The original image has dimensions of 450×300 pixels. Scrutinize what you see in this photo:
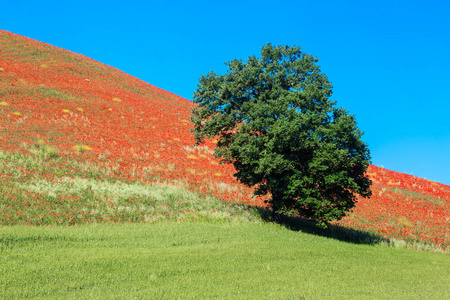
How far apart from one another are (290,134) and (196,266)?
33.0 feet

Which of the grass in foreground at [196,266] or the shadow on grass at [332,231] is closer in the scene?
the grass in foreground at [196,266]

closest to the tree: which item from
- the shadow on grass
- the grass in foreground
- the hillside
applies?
the shadow on grass

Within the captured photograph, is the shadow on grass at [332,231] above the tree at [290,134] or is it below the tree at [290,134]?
below

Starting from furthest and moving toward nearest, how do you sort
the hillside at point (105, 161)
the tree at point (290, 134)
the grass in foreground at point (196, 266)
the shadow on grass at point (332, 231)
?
the shadow on grass at point (332, 231) < the hillside at point (105, 161) < the tree at point (290, 134) < the grass in foreground at point (196, 266)

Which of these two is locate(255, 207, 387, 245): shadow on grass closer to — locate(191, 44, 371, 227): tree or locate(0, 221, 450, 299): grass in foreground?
locate(191, 44, 371, 227): tree

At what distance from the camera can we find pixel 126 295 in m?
9.41

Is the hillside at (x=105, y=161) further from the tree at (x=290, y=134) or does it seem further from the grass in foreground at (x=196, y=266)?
the tree at (x=290, y=134)

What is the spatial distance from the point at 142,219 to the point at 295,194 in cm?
993

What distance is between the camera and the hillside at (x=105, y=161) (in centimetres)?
2152

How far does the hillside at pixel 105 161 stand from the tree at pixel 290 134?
671 cm

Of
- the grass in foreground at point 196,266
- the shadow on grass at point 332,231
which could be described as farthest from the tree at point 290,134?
the grass in foreground at point 196,266

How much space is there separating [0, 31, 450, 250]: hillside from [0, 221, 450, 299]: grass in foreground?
14.2 ft

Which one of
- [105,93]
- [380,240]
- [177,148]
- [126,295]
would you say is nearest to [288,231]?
[380,240]

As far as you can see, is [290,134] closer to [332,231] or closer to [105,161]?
[332,231]
